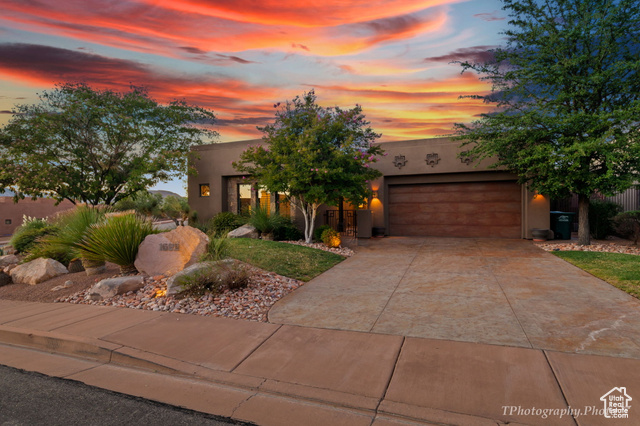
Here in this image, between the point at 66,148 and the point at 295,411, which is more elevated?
the point at 66,148

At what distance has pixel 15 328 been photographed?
5059 millimetres

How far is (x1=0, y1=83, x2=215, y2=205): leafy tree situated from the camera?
16688 millimetres

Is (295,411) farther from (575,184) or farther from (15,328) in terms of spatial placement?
(575,184)

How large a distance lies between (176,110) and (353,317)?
732 inches

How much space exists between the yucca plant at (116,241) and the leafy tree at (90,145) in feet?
35.8

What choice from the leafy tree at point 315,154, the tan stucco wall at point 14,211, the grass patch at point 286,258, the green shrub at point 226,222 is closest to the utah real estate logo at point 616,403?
the grass patch at point 286,258

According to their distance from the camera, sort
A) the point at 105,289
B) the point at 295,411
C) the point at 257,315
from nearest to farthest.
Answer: the point at 295,411
the point at 257,315
the point at 105,289

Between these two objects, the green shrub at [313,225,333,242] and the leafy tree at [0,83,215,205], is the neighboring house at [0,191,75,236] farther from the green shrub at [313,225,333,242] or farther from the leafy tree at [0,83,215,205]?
the green shrub at [313,225,333,242]

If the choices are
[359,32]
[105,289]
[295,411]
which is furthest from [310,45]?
[295,411]

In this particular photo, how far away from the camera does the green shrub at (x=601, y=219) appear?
1469 cm

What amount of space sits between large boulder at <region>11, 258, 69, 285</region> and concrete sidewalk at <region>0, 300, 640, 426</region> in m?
3.75

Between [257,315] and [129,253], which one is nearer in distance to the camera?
[257,315]

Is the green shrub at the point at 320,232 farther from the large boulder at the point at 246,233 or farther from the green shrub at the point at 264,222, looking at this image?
the large boulder at the point at 246,233

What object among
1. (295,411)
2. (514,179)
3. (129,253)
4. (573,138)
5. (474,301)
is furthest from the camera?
(514,179)
